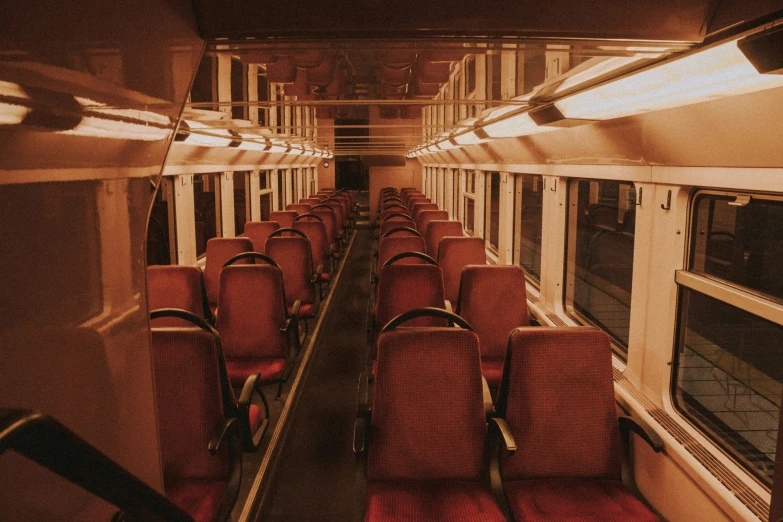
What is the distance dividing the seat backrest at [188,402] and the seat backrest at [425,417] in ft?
2.43

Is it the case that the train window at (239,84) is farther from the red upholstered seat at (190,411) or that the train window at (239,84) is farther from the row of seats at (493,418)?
the row of seats at (493,418)

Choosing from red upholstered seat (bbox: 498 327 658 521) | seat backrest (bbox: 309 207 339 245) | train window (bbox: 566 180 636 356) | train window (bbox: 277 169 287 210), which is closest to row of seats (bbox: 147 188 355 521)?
red upholstered seat (bbox: 498 327 658 521)

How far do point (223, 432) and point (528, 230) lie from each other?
1913 cm

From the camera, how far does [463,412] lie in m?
2.72

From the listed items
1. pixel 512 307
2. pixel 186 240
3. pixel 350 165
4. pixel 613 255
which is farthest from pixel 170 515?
pixel 350 165

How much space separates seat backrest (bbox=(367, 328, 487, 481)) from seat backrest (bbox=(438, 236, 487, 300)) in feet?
10.4

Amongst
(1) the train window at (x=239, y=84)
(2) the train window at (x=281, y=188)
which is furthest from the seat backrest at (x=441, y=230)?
(2) the train window at (x=281, y=188)

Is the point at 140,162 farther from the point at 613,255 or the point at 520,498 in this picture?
the point at 613,255

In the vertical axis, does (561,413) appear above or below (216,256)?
below

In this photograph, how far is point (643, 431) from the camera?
2.69 metres

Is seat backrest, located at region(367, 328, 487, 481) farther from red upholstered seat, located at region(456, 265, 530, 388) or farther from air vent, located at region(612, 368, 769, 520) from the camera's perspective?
red upholstered seat, located at region(456, 265, 530, 388)

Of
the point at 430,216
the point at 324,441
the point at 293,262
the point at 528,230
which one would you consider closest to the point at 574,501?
the point at 324,441

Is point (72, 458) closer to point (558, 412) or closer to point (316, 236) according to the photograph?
point (558, 412)

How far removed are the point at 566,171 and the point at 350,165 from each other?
1938cm
